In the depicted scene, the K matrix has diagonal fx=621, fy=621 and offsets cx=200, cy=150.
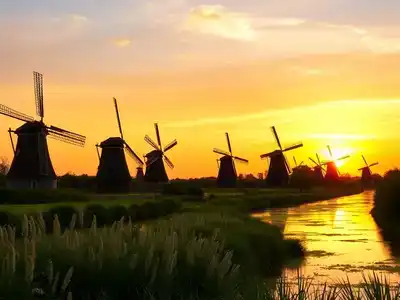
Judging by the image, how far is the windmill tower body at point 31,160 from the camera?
187ft

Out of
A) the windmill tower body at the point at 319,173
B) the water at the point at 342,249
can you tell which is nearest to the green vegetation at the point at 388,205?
the water at the point at 342,249

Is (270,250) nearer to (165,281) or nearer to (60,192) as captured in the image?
(165,281)

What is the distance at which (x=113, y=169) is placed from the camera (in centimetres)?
6481

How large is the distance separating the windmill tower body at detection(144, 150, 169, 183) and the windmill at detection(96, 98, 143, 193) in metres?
14.5

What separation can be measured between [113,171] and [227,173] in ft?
132

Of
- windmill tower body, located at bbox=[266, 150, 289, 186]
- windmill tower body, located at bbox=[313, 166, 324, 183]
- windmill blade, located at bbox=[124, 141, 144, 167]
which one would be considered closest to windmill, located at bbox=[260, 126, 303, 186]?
windmill tower body, located at bbox=[266, 150, 289, 186]

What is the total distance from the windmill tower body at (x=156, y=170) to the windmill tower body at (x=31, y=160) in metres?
24.0

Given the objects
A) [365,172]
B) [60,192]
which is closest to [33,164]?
[60,192]

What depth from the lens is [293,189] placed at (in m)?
108

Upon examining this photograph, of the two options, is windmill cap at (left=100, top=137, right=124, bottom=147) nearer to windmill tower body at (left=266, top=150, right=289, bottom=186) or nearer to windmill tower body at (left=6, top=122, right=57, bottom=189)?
windmill tower body at (left=6, top=122, right=57, bottom=189)

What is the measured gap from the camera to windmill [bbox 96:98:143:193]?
64.9 m

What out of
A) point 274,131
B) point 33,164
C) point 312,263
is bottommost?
point 312,263

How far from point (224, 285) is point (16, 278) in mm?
3486

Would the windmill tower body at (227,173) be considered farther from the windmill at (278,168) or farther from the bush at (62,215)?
the bush at (62,215)
